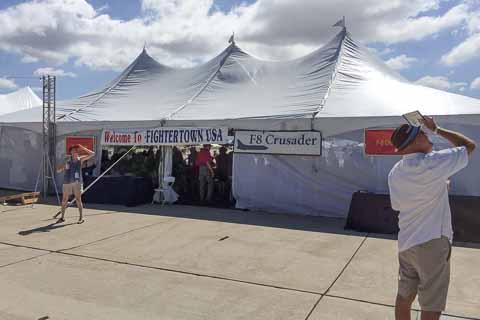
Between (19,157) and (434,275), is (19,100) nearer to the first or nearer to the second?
(19,157)

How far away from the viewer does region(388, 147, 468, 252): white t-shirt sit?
267cm

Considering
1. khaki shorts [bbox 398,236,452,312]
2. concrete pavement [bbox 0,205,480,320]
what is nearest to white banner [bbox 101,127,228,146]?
concrete pavement [bbox 0,205,480,320]

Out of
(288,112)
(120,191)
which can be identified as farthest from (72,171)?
(288,112)

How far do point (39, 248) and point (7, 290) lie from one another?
1.96 m

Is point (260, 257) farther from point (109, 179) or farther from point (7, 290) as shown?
point (109, 179)

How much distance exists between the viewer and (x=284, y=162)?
33.5 ft

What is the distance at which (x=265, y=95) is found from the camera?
1159 centimetres

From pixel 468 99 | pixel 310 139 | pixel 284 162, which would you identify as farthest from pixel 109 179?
pixel 468 99

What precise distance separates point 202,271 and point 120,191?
6.49 meters

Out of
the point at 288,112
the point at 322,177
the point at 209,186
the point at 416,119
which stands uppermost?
the point at 288,112

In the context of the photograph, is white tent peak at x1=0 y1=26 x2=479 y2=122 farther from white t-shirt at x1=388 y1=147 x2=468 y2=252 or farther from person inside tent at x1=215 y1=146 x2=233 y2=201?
white t-shirt at x1=388 y1=147 x2=468 y2=252

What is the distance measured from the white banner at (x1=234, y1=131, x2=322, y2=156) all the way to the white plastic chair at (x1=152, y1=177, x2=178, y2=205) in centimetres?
211

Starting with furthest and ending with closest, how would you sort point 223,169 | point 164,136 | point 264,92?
point 223,169, point 264,92, point 164,136

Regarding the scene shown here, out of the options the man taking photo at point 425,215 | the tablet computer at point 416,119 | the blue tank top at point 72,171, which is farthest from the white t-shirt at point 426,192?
the blue tank top at point 72,171
